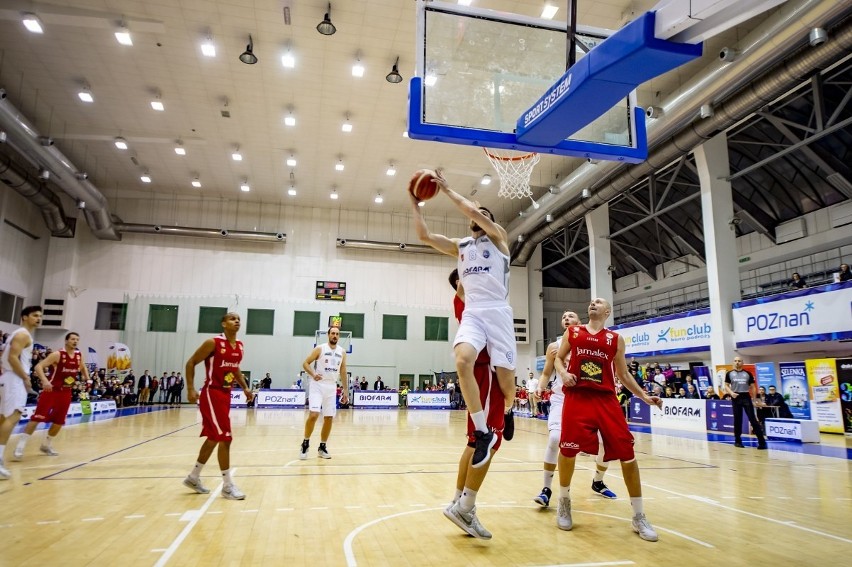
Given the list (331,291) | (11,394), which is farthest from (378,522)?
(331,291)

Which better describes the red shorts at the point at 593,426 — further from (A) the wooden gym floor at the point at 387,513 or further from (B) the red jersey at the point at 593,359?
(A) the wooden gym floor at the point at 387,513

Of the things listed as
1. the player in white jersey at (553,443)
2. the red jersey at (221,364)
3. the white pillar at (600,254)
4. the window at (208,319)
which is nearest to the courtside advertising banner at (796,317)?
the white pillar at (600,254)

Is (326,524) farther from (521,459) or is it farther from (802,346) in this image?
(802,346)

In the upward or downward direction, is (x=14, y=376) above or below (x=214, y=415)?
above

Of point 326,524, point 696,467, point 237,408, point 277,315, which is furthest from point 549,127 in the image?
point 277,315

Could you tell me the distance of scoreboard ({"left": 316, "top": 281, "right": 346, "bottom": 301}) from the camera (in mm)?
29406

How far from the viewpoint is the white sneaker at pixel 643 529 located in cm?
380

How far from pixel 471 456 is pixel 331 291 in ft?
86.2

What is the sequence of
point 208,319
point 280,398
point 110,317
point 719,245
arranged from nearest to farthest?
point 719,245
point 280,398
point 110,317
point 208,319

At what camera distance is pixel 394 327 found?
29891 mm

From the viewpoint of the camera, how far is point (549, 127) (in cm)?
560

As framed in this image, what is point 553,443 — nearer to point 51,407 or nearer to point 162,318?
point 51,407

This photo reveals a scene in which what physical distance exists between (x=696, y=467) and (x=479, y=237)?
5.98 metres

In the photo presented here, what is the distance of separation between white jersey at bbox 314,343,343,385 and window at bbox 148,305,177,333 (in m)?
22.1
